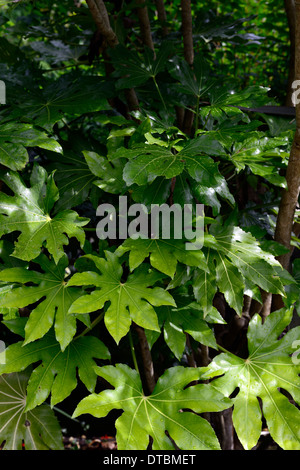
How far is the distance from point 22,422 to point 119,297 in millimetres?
623

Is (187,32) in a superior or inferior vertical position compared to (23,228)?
superior

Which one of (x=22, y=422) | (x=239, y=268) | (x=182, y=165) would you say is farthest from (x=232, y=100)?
(x=22, y=422)

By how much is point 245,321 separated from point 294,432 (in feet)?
1.78

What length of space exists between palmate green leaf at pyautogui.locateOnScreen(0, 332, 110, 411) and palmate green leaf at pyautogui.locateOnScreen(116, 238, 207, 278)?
1.07 ft

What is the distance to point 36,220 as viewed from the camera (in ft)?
4.17

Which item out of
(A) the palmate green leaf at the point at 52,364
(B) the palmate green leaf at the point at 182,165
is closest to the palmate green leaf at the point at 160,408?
(A) the palmate green leaf at the point at 52,364

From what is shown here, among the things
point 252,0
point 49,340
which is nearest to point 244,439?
point 49,340

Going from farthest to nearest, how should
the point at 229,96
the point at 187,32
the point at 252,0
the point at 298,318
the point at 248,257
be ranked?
the point at 252,0 < the point at 187,32 < the point at 298,318 < the point at 229,96 < the point at 248,257

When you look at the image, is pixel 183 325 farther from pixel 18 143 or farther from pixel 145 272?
pixel 18 143

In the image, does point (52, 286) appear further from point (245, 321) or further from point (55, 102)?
point (245, 321)

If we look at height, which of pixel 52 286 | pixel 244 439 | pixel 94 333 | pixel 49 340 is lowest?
pixel 94 333

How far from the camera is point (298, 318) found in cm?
165

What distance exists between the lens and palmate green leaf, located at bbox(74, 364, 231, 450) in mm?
1090

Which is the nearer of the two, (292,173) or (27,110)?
(292,173)
